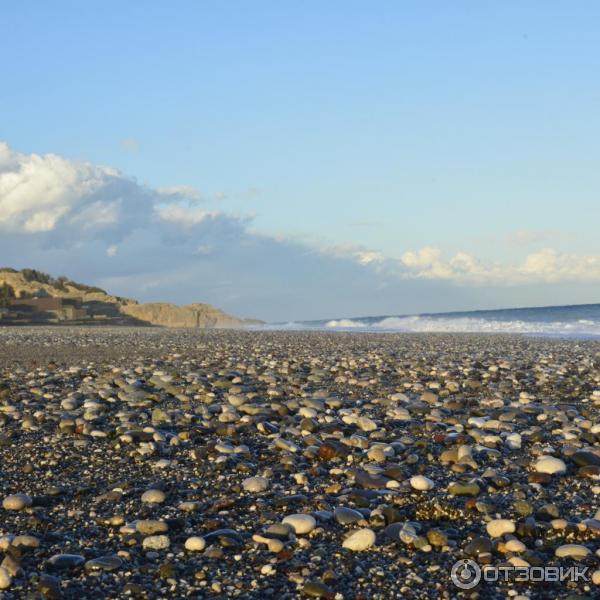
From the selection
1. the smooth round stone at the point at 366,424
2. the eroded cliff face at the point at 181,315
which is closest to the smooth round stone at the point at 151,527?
the smooth round stone at the point at 366,424

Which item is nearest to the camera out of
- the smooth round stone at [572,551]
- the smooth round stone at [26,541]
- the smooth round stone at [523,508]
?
the smooth round stone at [572,551]

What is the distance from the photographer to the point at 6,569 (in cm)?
378

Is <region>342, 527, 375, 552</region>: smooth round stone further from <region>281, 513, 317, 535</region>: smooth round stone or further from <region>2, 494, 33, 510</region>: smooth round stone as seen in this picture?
<region>2, 494, 33, 510</region>: smooth round stone

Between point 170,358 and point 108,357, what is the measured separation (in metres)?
1.45

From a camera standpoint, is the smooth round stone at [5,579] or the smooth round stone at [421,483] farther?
the smooth round stone at [421,483]

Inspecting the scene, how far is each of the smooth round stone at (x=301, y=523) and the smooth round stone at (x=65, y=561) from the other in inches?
49.4

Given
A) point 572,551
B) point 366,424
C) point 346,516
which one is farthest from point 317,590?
point 366,424

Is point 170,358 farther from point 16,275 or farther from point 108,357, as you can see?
point 16,275

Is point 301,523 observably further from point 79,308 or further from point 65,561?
point 79,308

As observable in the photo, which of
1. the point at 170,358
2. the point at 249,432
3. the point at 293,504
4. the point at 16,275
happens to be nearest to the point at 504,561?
the point at 293,504

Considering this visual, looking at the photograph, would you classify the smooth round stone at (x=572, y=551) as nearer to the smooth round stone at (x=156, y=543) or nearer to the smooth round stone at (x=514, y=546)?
the smooth round stone at (x=514, y=546)

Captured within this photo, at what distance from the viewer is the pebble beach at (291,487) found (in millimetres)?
3803

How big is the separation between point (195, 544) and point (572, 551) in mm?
2241

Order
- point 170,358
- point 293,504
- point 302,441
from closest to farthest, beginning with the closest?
point 293,504
point 302,441
point 170,358
